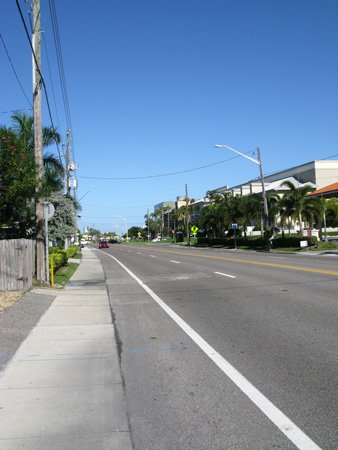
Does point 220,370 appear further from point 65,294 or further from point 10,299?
point 65,294

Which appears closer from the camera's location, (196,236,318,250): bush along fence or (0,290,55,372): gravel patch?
(0,290,55,372): gravel patch

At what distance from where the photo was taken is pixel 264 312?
33.8 feet

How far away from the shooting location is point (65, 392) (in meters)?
5.64

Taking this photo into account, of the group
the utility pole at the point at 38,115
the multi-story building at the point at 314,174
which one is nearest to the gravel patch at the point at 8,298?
the utility pole at the point at 38,115

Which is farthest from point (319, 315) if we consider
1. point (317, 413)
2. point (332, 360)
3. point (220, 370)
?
point (317, 413)

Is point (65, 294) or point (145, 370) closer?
point (145, 370)

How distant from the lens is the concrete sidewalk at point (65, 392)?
437 centimetres

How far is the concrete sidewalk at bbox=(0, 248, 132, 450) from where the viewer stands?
4.37 metres

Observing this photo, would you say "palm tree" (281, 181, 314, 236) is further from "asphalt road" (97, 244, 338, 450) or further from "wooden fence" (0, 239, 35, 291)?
"wooden fence" (0, 239, 35, 291)

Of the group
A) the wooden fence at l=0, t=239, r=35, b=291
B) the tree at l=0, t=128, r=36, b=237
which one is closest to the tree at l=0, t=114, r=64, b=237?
the tree at l=0, t=128, r=36, b=237

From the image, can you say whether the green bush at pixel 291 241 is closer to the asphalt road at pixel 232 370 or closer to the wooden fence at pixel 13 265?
the asphalt road at pixel 232 370

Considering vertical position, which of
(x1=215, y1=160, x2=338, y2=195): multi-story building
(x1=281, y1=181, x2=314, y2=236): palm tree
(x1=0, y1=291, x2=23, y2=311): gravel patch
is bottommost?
(x1=0, y1=291, x2=23, y2=311): gravel patch

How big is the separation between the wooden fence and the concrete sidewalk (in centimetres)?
474

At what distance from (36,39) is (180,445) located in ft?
52.4
